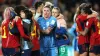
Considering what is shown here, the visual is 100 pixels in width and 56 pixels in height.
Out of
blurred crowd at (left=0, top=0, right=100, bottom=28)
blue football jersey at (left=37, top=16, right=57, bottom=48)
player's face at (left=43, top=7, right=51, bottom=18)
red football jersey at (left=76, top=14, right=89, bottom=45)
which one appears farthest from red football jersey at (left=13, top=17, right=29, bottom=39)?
blurred crowd at (left=0, top=0, right=100, bottom=28)

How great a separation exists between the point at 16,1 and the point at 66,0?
2.19 m

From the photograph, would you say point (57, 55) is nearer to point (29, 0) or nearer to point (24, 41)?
point (24, 41)

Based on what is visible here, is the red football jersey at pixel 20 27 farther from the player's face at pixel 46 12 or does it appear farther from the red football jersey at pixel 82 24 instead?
the red football jersey at pixel 82 24

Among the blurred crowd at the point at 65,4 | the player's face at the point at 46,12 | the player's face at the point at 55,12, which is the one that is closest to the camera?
the player's face at the point at 46,12

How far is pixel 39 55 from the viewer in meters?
11.4

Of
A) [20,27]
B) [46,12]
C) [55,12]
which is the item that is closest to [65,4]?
[55,12]

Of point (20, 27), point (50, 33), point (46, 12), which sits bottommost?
point (50, 33)

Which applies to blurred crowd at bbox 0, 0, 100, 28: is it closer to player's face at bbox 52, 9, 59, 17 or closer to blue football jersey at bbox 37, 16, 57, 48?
player's face at bbox 52, 9, 59, 17

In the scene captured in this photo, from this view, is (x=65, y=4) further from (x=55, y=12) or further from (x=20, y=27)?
(x=20, y=27)

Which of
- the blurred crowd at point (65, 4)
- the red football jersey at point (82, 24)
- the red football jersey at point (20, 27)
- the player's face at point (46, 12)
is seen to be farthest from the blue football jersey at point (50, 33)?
the blurred crowd at point (65, 4)

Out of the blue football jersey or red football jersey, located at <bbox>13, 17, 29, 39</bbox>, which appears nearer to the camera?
red football jersey, located at <bbox>13, 17, 29, 39</bbox>

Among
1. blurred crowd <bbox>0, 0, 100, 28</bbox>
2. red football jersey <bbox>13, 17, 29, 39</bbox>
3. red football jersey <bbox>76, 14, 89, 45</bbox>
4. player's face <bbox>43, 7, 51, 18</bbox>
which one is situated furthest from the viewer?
blurred crowd <bbox>0, 0, 100, 28</bbox>

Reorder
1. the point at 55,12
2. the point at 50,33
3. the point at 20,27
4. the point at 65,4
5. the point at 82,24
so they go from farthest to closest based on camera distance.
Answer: the point at 65,4 → the point at 55,12 → the point at 82,24 → the point at 50,33 → the point at 20,27

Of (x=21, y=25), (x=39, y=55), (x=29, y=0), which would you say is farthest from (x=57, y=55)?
(x=29, y=0)
